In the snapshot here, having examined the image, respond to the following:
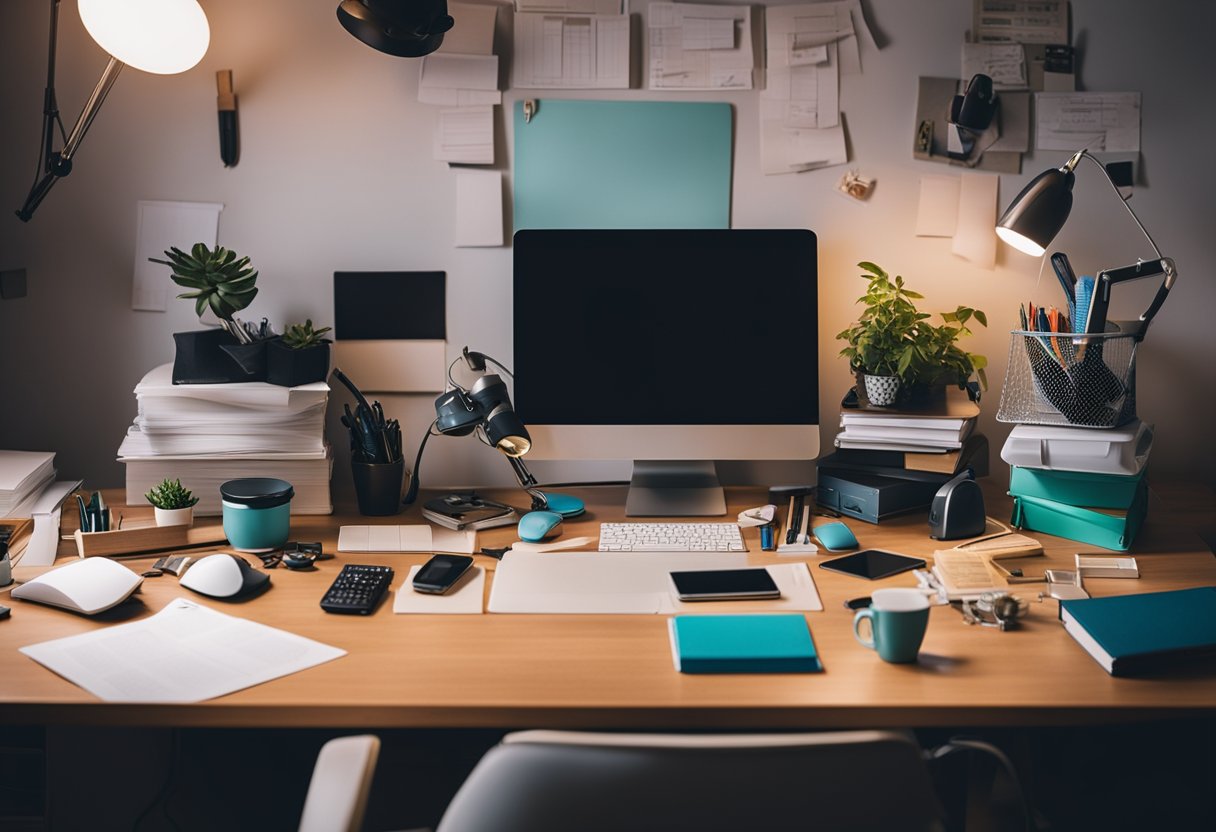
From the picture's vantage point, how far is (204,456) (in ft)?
5.81

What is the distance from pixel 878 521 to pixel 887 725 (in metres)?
0.67

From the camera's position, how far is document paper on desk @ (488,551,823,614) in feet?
4.59

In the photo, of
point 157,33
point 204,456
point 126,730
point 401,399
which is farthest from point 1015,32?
point 126,730

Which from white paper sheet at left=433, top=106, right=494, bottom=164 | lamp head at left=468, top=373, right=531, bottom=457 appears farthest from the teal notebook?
white paper sheet at left=433, top=106, right=494, bottom=164

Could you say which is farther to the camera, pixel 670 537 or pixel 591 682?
pixel 670 537

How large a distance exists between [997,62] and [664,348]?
0.87 metres

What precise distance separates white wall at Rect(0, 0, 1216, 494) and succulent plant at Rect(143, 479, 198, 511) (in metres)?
0.38

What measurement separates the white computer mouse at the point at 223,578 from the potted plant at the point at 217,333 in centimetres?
44

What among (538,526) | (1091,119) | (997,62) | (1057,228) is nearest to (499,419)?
(538,526)

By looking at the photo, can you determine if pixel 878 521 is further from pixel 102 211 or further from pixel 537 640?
pixel 102 211

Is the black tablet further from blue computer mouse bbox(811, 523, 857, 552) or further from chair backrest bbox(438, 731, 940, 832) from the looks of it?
chair backrest bbox(438, 731, 940, 832)

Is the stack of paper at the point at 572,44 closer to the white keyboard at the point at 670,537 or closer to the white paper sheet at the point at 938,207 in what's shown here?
the white paper sheet at the point at 938,207

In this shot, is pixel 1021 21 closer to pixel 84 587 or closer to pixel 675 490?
pixel 675 490

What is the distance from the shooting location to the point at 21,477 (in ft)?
5.66
